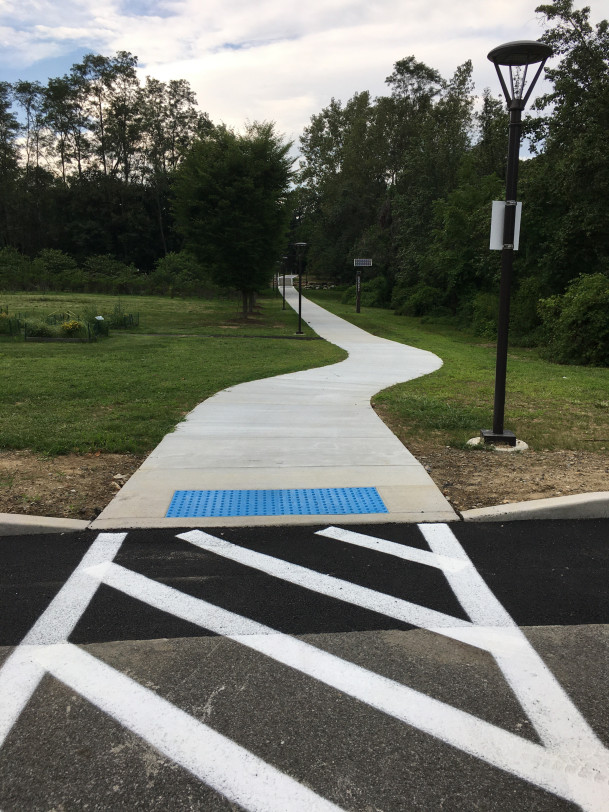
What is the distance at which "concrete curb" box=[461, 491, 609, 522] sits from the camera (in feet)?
15.7

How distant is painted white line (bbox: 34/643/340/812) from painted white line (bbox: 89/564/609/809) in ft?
1.81

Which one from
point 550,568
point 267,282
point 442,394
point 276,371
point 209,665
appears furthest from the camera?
point 267,282

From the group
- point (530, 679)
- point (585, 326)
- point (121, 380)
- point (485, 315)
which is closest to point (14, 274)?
point (485, 315)

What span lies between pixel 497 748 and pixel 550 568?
1.82 meters

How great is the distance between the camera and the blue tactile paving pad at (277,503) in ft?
15.8

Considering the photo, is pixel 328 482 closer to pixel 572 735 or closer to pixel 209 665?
pixel 209 665

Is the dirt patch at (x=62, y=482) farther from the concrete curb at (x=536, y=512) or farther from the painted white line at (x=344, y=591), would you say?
the painted white line at (x=344, y=591)

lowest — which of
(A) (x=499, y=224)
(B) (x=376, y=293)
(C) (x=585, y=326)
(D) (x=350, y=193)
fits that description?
(C) (x=585, y=326)

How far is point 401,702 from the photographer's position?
2656 millimetres

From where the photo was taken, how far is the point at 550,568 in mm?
3975

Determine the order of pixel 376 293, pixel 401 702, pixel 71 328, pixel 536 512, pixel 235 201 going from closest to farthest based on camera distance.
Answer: pixel 401 702, pixel 536 512, pixel 71 328, pixel 235 201, pixel 376 293

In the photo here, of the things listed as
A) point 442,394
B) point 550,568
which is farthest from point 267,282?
point 550,568

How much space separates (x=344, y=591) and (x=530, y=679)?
3.84ft

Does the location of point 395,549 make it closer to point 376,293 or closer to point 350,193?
point 376,293
